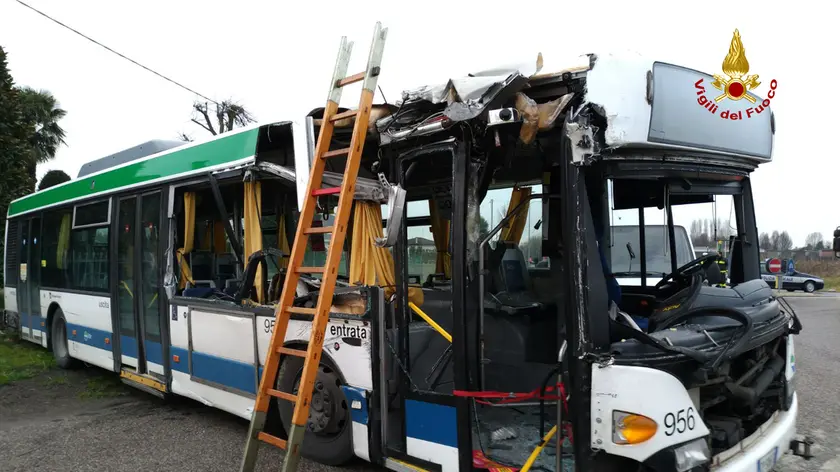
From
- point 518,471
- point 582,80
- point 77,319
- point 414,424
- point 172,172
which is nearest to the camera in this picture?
point 582,80

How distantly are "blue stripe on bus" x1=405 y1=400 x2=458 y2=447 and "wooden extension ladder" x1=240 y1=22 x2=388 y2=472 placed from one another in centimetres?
73

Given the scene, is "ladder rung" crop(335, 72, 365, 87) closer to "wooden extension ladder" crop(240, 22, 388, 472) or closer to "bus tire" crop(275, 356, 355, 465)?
"wooden extension ladder" crop(240, 22, 388, 472)

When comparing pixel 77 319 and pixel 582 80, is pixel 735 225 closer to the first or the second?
pixel 582 80

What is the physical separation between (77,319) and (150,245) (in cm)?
283

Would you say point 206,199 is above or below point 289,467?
above

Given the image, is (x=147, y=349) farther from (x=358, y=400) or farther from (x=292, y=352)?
(x=292, y=352)

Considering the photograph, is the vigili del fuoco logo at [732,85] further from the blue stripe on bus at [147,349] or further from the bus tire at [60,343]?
the bus tire at [60,343]

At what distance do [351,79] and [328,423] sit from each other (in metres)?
2.63

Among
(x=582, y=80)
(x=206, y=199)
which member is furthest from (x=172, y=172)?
(x=582, y=80)

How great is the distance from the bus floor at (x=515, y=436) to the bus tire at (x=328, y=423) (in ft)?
3.38

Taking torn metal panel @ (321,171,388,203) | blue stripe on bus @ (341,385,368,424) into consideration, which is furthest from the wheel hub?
torn metal panel @ (321,171,388,203)

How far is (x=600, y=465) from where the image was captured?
3.13m

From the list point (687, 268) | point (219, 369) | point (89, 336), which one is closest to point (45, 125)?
point (89, 336)

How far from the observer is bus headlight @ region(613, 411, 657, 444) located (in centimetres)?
299
